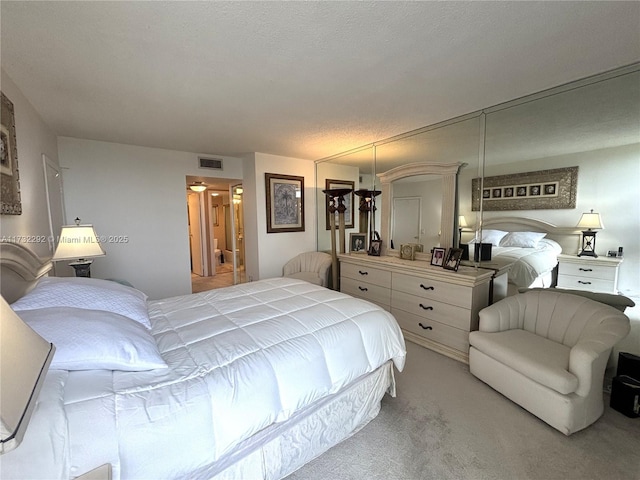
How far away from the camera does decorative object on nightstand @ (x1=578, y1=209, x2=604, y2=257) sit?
205 centimetres

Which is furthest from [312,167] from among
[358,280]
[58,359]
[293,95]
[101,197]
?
[58,359]

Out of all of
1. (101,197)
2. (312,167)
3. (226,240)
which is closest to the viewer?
(101,197)

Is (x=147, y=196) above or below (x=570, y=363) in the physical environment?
above

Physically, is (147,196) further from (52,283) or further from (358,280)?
(358,280)

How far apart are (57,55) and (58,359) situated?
1.78 meters

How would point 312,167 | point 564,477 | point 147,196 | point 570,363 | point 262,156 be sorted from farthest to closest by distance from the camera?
point 312,167 < point 262,156 < point 147,196 < point 570,363 < point 564,477

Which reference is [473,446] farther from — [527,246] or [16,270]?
[16,270]

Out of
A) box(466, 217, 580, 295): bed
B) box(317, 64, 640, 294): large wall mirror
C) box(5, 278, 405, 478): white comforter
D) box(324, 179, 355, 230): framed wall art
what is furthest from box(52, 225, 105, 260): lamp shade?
box(466, 217, 580, 295): bed

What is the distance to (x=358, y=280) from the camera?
3.61 meters

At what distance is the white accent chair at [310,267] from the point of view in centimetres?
409

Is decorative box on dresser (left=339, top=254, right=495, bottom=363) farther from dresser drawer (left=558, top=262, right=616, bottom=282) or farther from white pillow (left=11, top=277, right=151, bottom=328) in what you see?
white pillow (left=11, top=277, right=151, bottom=328)

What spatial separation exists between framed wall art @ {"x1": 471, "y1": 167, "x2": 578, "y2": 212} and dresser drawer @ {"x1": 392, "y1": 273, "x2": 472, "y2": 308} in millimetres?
873

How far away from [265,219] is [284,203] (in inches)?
18.0

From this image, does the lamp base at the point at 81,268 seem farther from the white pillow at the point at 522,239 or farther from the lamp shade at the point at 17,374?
the white pillow at the point at 522,239
